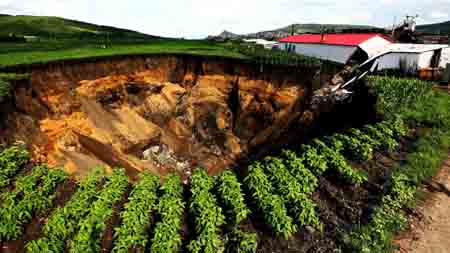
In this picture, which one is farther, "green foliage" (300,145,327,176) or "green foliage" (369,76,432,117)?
"green foliage" (369,76,432,117)

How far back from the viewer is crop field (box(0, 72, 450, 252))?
746cm

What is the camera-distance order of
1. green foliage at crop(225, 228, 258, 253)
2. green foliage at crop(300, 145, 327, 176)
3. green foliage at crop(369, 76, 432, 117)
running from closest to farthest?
green foliage at crop(225, 228, 258, 253) → green foliage at crop(300, 145, 327, 176) → green foliage at crop(369, 76, 432, 117)

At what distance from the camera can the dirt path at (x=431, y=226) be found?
7.97 metres

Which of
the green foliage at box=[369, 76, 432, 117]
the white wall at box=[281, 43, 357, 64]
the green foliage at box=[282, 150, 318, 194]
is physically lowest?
the green foliage at box=[282, 150, 318, 194]

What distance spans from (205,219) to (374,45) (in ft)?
108

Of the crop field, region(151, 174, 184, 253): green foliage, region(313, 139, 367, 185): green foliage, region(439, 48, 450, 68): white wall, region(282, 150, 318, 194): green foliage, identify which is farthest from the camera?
region(439, 48, 450, 68): white wall

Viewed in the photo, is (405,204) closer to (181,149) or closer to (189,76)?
(181,149)

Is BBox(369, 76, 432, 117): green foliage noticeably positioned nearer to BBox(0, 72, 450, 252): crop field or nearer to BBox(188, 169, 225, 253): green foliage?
BBox(0, 72, 450, 252): crop field

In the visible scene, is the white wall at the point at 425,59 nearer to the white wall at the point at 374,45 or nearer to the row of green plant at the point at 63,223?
the white wall at the point at 374,45

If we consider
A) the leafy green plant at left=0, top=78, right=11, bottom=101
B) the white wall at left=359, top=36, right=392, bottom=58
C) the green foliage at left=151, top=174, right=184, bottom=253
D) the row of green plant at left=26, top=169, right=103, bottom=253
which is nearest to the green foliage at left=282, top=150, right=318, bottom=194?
the green foliage at left=151, top=174, right=184, bottom=253

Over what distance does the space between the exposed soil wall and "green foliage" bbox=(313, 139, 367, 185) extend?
1032 centimetres

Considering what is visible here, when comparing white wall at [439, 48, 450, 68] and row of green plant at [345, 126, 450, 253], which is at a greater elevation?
white wall at [439, 48, 450, 68]

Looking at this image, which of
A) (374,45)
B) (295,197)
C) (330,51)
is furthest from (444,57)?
(295,197)

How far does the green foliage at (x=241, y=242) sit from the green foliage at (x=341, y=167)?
4.30m
